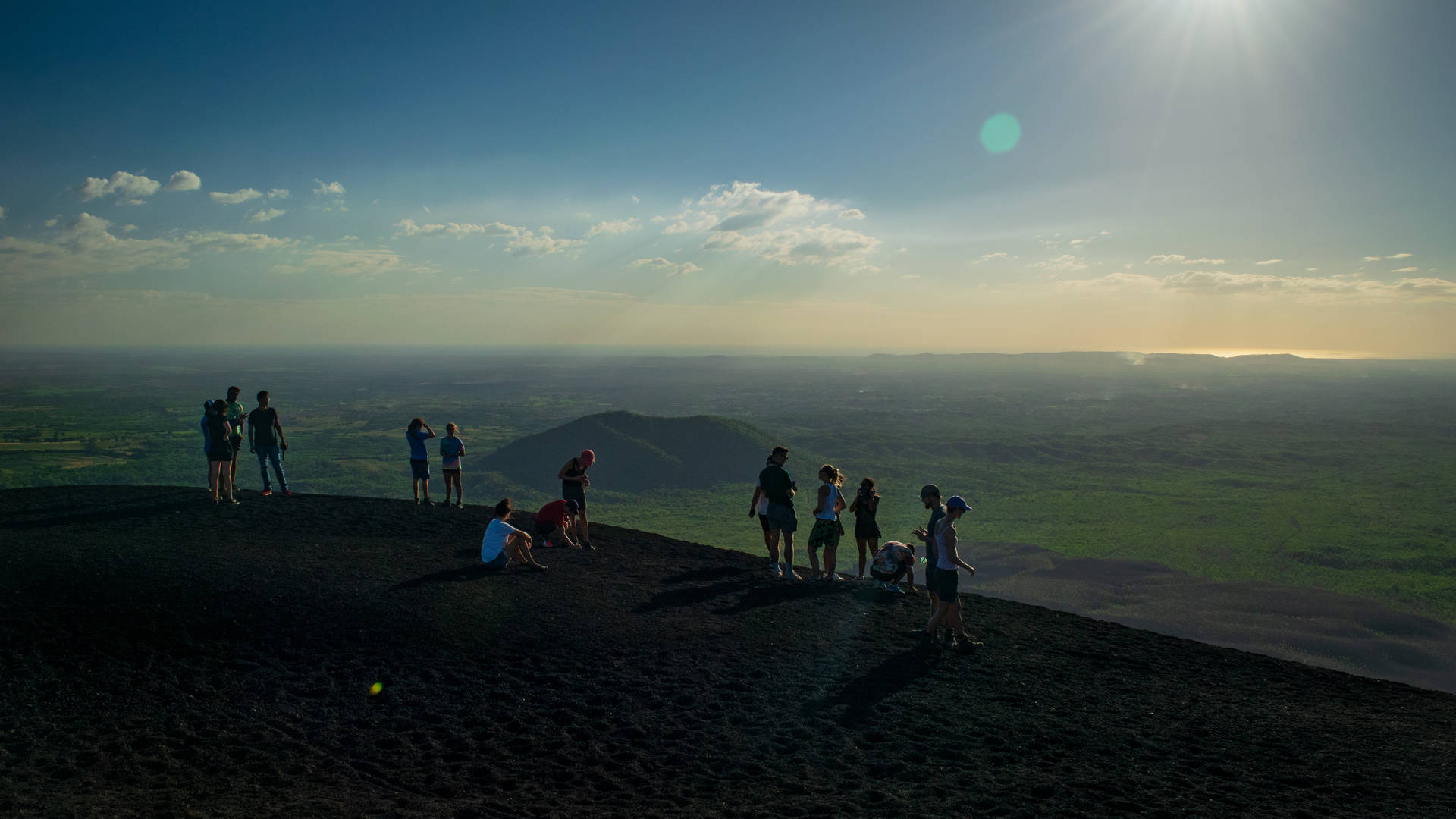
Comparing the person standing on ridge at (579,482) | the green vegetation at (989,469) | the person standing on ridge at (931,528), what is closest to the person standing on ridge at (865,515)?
the person standing on ridge at (931,528)

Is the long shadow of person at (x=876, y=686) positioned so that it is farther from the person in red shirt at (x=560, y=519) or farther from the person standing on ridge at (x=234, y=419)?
the person standing on ridge at (x=234, y=419)

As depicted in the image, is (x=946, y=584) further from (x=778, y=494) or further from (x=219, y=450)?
(x=219, y=450)

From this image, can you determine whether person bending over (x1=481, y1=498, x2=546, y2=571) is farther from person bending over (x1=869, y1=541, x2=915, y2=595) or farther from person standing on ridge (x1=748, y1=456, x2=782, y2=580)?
person bending over (x1=869, y1=541, x2=915, y2=595)

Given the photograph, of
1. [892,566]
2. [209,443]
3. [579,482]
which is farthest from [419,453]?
[892,566]

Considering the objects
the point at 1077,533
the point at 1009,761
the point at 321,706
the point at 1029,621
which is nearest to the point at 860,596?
the point at 1029,621

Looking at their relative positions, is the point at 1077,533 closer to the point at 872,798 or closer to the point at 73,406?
the point at 872,798
